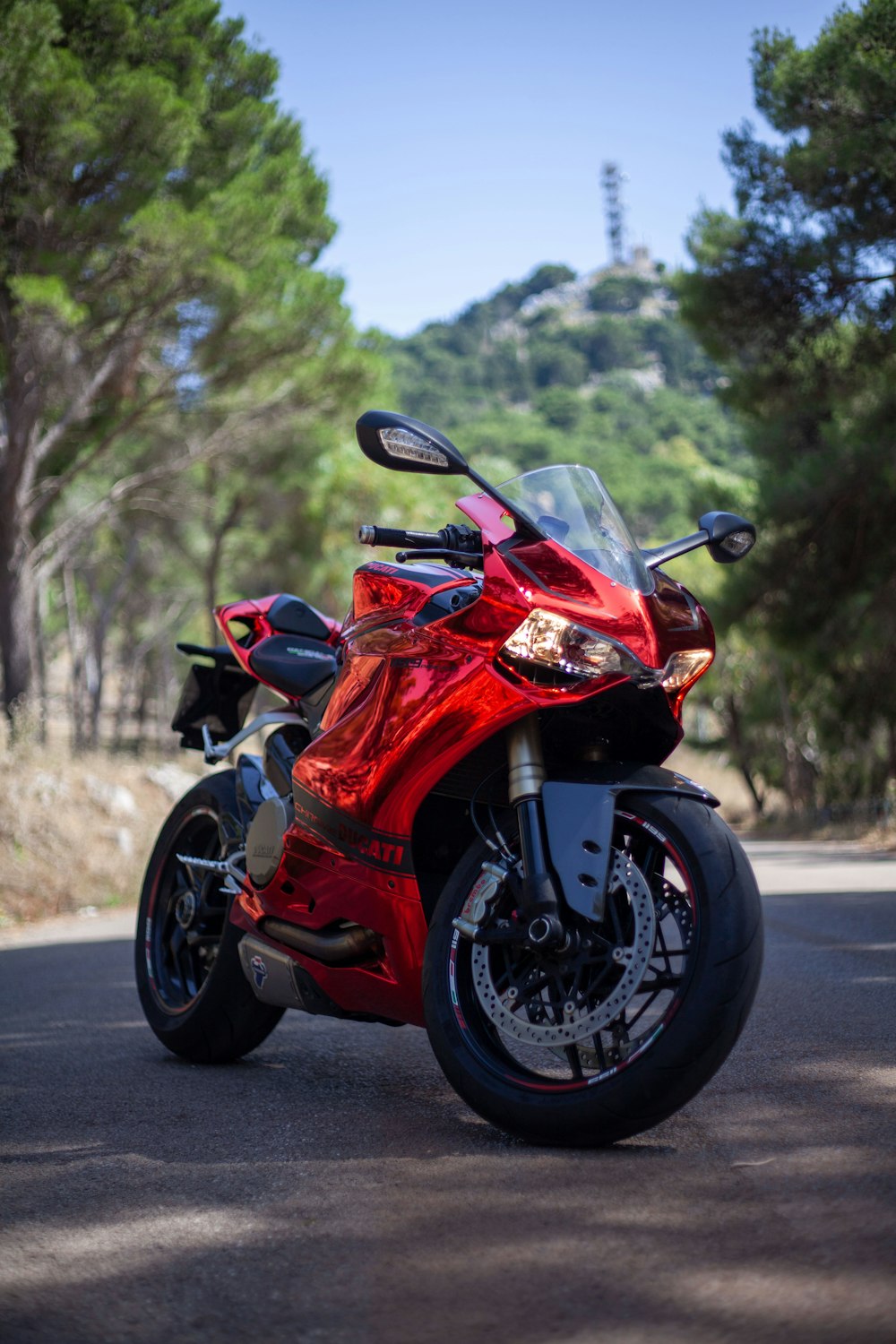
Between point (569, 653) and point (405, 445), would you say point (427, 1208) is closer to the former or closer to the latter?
point (569, 653)

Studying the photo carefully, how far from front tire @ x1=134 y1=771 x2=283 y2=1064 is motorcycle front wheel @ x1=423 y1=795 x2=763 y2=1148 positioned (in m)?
1.32

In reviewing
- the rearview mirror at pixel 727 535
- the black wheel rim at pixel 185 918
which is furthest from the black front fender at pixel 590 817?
the black wheel rim at pixel 185 918

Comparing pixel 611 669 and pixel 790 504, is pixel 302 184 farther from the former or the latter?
pixel 611 669

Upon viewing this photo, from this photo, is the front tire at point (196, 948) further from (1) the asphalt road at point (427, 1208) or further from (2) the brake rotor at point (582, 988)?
(2) the brake rotor at point (582, 988)

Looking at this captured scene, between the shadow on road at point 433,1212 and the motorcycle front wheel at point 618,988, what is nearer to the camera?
the shadow on road at point 433,1212

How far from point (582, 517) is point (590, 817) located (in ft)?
2.69

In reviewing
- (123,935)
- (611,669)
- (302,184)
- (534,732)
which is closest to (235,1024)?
(534,732)

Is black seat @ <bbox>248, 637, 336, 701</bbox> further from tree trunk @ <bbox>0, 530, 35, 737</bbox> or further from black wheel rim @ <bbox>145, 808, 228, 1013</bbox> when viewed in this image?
tree trunk @ <bbox>0, 530, 35, 737</bbox>

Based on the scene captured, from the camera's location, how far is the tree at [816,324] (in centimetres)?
1405

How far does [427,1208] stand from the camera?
2609 millimetres

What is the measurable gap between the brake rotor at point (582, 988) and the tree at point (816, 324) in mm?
12042

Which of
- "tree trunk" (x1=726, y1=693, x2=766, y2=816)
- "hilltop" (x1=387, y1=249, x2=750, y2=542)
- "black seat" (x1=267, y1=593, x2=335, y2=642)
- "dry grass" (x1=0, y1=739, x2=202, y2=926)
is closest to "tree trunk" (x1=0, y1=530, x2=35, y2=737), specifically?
"dry grass" (x1=0, y1=739, x2=202, y2=926)

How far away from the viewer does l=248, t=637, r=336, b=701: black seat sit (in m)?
4.24

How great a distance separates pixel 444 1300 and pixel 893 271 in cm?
1464
